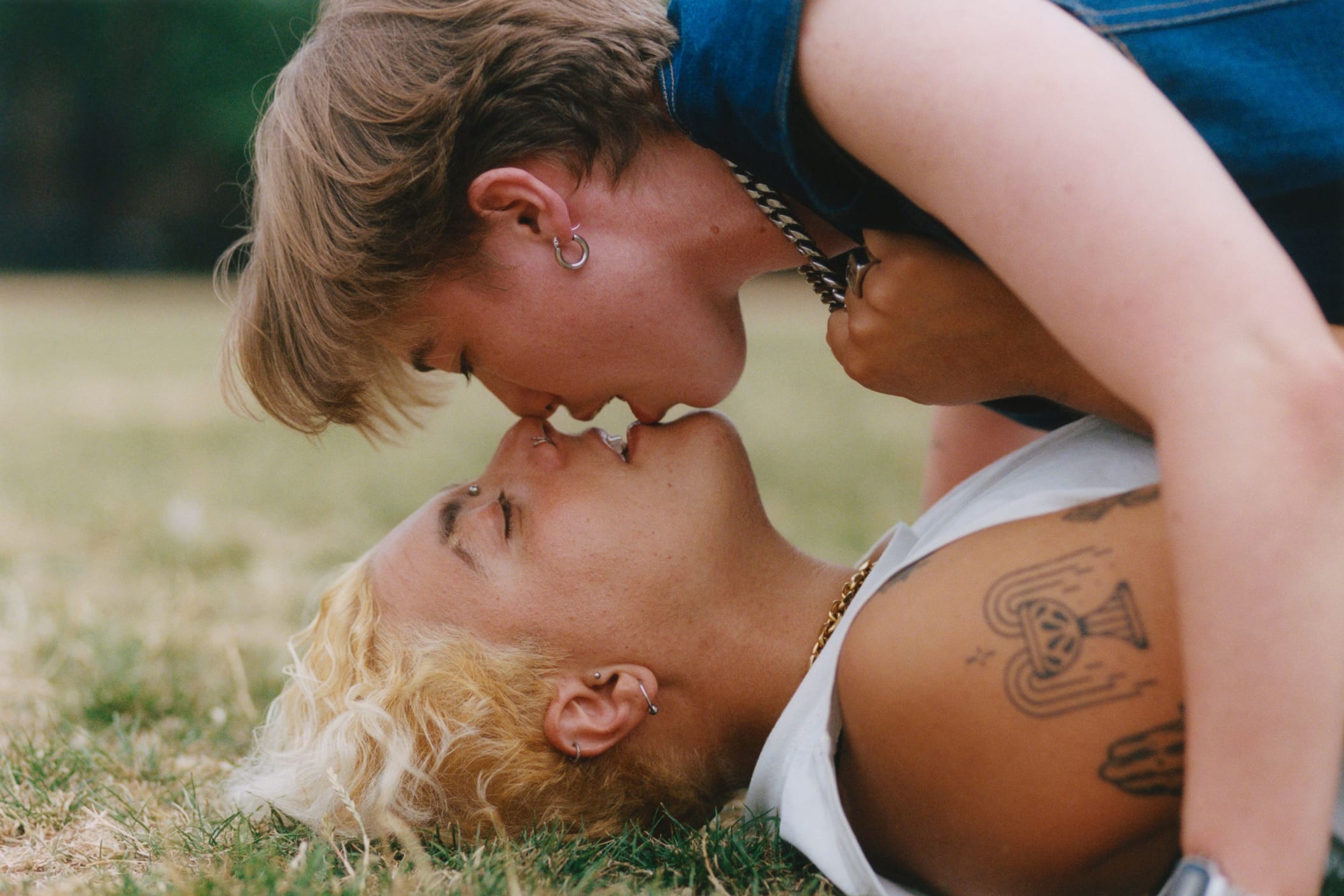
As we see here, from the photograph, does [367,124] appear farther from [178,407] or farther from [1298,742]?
[178,407]

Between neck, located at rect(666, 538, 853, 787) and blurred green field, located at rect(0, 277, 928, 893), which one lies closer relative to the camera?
blurred green field, located at rect(0, 277, 928, 893)

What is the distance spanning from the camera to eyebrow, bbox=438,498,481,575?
2469mm

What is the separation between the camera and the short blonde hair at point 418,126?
2418 mm

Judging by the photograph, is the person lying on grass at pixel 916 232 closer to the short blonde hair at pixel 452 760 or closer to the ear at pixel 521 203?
the ear at pixel 521 203

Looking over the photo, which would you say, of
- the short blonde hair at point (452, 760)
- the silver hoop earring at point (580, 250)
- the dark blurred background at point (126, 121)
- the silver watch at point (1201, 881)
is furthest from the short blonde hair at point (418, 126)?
the dark blurred background at point (126, 121)

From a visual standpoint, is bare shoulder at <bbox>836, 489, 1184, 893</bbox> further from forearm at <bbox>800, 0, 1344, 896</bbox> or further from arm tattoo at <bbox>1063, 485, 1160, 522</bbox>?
forearm at <bbox>800, 0, 1344, 896</bbox>

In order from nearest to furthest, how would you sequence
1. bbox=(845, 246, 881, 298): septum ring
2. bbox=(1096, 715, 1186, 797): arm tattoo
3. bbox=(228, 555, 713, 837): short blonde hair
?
bbox=(1096, 715, 1186, 797): arm tattoo
bbox=(228, 555, 713, 837): short blonde hair
bbox=(845, 246, 881, 298): septum ring

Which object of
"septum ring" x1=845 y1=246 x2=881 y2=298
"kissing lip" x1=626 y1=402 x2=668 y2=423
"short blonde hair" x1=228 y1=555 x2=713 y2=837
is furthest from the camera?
"kissing lip" x1=626 y1=402 x2=668 y2=423

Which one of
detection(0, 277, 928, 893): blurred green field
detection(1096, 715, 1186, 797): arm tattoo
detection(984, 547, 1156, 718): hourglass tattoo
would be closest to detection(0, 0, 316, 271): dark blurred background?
detection(0, 277, 928, 893): blurred green field

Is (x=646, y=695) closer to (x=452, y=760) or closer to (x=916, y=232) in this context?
(x=452, y=760)

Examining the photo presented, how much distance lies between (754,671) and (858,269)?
0.80 metres

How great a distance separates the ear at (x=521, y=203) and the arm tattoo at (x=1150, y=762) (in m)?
1.34

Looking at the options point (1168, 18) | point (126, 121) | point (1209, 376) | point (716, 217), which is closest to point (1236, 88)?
point (1168, 18)

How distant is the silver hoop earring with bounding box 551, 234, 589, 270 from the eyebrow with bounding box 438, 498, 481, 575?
1.76ft
